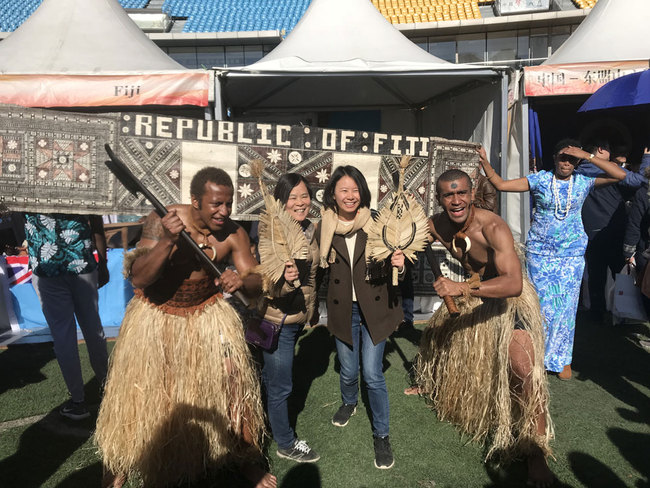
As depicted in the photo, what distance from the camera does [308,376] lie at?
3.97 meters

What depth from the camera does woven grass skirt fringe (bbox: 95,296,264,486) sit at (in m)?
2.45

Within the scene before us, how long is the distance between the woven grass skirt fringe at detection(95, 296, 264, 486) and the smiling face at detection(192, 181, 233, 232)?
532 millimetres

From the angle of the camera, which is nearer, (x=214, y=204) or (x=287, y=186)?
(x=214, y=204)

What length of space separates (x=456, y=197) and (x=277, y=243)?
3.63 feet

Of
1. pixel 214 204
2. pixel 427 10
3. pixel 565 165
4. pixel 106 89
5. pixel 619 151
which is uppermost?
pixel 427 10

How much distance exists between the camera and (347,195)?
2656 millimetres

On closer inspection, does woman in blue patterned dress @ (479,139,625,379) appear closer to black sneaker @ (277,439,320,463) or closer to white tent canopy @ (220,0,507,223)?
white tent canopy @ (220,0,507,223)

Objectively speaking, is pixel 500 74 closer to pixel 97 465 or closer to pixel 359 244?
pixel 359 244

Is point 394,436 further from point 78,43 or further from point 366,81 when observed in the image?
point 78,43

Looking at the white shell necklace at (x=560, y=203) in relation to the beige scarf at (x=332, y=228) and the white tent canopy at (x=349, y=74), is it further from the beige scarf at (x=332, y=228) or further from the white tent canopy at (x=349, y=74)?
the beige scarf at (x=332, y=228)

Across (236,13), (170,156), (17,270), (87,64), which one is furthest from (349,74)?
(236,13)

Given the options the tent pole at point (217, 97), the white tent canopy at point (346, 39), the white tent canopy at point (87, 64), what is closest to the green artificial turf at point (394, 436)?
the tent pole at point (217, 97)

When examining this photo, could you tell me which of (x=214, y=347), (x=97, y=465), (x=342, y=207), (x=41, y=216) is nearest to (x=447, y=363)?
(x=342, y=207)

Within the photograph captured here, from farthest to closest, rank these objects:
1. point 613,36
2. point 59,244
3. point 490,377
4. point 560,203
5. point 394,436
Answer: point 613,36
point 560,203
point 59,244
point 394,436
point 490,377
